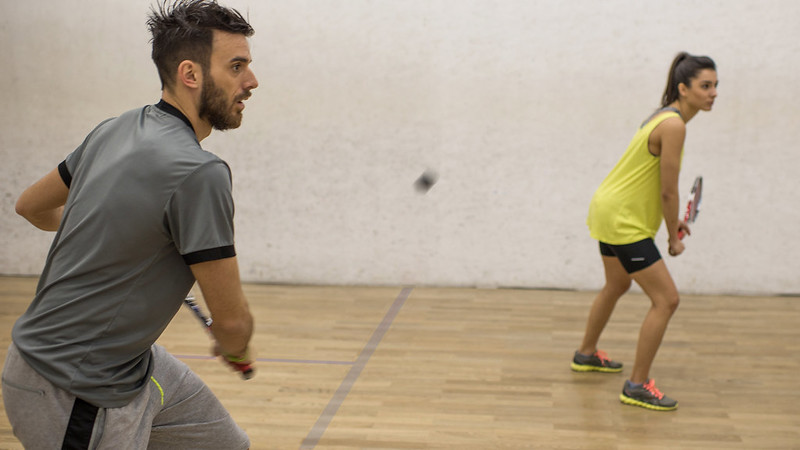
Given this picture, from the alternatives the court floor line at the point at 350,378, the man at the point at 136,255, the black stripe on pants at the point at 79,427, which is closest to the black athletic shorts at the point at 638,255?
the court floor line at the point at 350,378

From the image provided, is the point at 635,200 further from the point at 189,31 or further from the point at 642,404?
the point at 189,31

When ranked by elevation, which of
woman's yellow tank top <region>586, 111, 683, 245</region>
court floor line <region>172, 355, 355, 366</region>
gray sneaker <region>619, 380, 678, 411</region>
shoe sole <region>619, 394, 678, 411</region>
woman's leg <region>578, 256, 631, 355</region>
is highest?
woman's yellow tank top <region>586, 111, 683, 245</region>

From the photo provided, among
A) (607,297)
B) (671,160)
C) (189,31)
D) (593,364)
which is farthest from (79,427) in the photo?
(593,364)

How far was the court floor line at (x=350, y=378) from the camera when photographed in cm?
277

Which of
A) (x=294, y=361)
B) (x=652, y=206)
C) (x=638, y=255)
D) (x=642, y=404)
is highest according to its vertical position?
(x=652, y=206)

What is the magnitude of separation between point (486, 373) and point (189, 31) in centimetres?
236

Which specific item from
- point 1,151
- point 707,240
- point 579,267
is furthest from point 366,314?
point 1,151

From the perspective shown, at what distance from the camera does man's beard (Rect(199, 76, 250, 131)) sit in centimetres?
138

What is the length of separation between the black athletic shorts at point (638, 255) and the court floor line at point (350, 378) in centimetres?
115

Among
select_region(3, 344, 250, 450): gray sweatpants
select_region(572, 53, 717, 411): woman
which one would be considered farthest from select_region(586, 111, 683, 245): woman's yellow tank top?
select_region(3, 344, 250, 450): gray sweatpants

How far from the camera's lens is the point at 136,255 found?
1.30m

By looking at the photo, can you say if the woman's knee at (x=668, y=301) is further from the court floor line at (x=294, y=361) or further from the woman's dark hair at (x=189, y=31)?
the woman's dark hair at (x=189, y=31)

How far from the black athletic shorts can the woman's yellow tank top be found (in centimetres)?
2

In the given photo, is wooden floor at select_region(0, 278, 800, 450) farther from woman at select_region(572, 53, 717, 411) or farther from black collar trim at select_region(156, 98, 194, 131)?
black collar trim at select_region(156, 98, 194, 131)
